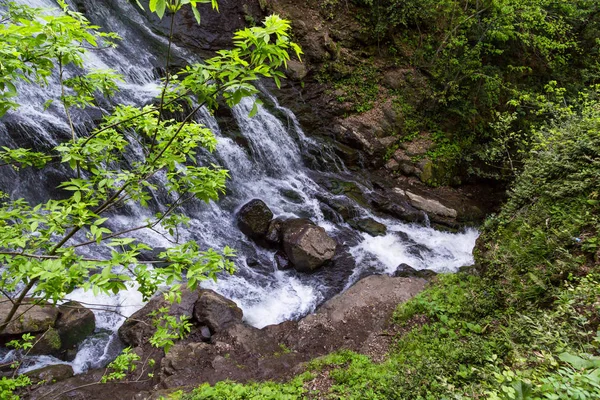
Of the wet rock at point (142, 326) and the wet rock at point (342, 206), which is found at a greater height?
the wet rock at point (142, 326)

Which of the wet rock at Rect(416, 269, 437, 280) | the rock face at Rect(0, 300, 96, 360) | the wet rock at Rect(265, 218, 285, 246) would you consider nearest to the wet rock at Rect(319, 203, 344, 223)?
the wet rock at Rect(265, 218, 285, 246)

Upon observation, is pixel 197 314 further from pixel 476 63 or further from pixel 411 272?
pixel 476 63

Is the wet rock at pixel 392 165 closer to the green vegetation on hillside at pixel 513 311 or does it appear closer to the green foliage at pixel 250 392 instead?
the green vegetation on hillside at pixel 513 311

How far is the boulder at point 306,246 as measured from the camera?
28.8 feet

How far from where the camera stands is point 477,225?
11.9 m

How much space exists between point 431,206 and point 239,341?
28.0 ft

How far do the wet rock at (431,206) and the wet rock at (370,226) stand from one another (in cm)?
201

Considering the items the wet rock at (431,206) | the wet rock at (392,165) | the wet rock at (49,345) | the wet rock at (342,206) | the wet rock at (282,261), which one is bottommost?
the wet rock at (431,206)

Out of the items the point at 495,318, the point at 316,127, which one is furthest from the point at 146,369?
the point at 316,127

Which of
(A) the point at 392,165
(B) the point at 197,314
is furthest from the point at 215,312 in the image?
(A) the point at 392,165

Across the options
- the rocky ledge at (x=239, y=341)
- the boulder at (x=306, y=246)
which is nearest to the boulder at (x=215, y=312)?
the rocky ledge at (x=239, y=341)

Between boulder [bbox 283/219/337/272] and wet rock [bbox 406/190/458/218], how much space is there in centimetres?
433

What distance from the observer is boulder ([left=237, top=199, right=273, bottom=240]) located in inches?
375

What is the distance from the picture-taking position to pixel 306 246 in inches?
348
